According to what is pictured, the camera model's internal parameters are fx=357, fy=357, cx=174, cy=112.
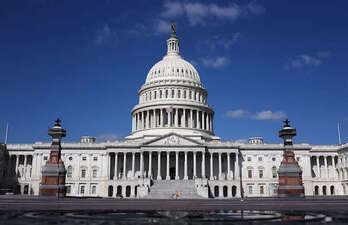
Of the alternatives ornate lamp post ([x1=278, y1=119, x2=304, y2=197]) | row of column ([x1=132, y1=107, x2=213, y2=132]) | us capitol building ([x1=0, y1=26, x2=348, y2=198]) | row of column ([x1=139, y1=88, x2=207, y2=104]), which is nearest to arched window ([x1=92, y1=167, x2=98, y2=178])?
us capitol building ([x1=0, y1=26, x2=348, y2=198])

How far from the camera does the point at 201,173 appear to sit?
99500 mm

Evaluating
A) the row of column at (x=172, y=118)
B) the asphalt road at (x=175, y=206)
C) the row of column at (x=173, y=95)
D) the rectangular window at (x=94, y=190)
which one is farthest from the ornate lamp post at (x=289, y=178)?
the row of column at (x=173, y=95)

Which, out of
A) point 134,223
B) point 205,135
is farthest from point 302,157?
point 134,223

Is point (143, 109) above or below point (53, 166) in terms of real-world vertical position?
above

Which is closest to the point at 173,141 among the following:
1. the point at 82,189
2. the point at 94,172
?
the point at 94,172

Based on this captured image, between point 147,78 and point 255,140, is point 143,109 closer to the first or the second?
point 147,78

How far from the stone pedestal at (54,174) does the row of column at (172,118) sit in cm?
5714

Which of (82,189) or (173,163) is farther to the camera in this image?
(173,163)

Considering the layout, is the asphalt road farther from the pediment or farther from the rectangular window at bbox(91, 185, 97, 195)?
the rectangular window at bbox(91, 185, 97, 195)

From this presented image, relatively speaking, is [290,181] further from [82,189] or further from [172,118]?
[82,189]

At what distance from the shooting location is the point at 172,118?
11300 centimetres

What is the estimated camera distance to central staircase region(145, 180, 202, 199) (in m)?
→ 77.2

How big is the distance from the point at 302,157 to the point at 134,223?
315 feet

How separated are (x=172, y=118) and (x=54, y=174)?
63203 millimetres
